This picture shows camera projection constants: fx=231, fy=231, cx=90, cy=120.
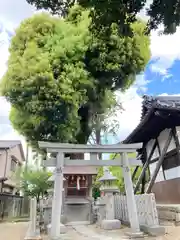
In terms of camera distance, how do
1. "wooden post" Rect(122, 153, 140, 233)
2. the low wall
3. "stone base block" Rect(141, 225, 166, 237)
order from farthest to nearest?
1. the low wall
2. "wooden post" Rect(122, 153, 140, 233)
3. "stone base block" Rect(141, 225, 166, 237)

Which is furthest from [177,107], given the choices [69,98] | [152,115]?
[69,98]

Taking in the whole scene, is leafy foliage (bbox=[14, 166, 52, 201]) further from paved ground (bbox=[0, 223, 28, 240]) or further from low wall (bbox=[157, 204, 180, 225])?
low wall (bbox=[157, 204, 180, 225])

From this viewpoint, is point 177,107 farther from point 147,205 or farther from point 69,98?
point 69,98

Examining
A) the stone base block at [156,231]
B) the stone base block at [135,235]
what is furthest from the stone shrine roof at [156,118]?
the stone base block at [135,235]

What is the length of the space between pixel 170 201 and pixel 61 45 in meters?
8.60

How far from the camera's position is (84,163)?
6734mm

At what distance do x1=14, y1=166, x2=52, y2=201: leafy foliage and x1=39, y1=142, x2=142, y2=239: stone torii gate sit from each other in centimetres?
1131

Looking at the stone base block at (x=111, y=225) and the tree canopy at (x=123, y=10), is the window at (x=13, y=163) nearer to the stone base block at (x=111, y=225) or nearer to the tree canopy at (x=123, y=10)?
the stone base block at (x=111, y=225)

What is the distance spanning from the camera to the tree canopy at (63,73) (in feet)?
34.1

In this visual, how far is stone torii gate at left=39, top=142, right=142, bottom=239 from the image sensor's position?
20.2 ft

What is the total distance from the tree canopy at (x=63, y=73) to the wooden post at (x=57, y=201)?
408 centimetres

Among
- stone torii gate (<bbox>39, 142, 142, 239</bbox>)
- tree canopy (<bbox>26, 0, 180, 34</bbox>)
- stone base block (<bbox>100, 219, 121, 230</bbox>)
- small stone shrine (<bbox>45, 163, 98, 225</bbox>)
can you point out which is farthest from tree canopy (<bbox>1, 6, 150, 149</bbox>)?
A: tree canopy (<bbox>26, 0, 180, 34</bbox>)

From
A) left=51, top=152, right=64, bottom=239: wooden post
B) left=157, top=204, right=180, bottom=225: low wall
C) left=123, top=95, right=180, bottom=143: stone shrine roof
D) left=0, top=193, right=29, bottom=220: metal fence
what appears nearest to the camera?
left=51, top=152, right=64, bottom=239: wooden post

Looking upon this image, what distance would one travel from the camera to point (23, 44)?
12.1 meters
